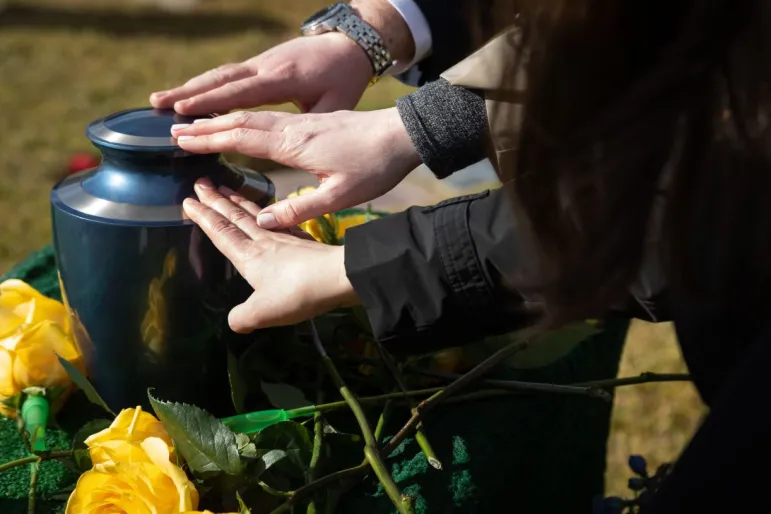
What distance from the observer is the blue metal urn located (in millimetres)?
807

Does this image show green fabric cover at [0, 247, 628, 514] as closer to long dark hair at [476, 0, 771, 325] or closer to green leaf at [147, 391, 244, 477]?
green leaf at [147, 391, 244, 477]

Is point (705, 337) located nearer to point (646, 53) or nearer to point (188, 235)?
point (646, 53)

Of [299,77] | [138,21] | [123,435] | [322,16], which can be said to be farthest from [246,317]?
[138,21]

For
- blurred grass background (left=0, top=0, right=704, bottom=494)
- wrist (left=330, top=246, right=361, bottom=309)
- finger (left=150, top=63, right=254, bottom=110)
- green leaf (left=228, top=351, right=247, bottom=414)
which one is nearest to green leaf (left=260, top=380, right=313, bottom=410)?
green leaf (left=228, top=351, right=247, bottom=414)

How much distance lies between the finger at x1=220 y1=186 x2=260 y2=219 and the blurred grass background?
1315mm

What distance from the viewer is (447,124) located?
90 cm

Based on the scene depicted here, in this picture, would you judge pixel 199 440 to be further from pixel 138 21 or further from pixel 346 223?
pixel 138 21

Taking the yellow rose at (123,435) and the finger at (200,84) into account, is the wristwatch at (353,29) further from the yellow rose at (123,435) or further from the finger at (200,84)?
the yellow rose at (123,435)

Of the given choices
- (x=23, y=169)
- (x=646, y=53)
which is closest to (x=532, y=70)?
(x=646, y=53)

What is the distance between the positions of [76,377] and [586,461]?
775 millimetres

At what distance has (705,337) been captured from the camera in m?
0.63

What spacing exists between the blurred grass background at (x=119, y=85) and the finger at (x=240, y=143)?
1327mm

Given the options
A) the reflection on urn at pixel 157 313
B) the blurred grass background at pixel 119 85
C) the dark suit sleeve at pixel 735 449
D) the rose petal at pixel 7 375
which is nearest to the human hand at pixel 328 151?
the reflection on urn at pixel 157 313

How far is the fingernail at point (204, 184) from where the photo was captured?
842mm
